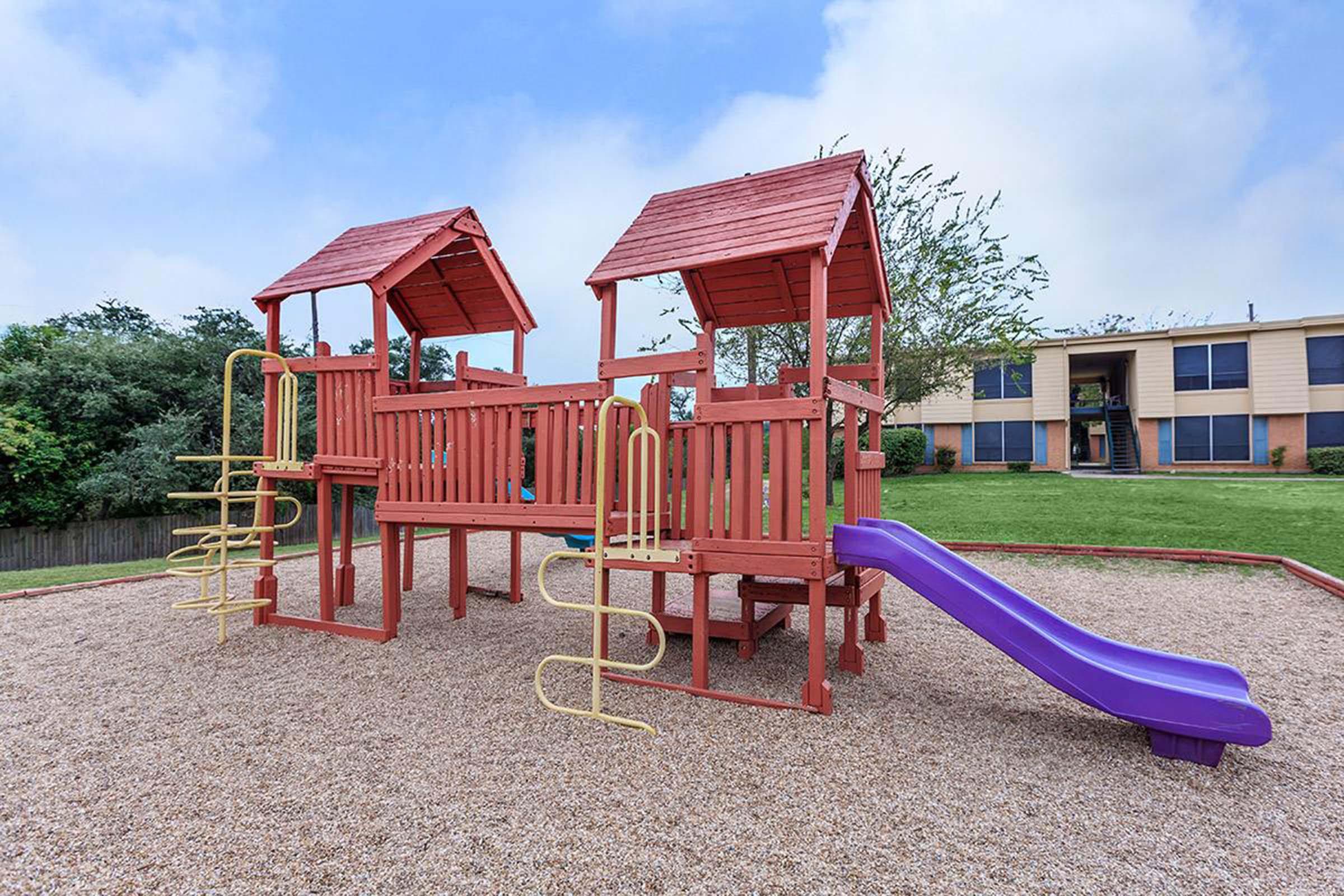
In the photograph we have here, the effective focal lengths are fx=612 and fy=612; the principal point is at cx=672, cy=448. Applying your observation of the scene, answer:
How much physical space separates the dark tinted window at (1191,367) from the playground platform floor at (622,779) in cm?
2213

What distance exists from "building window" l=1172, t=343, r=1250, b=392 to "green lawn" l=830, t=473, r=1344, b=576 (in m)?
5.78

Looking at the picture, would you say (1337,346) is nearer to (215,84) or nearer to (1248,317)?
(1248,317)

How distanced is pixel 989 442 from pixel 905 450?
12.1 feet

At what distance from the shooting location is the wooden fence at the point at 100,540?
15031 mm

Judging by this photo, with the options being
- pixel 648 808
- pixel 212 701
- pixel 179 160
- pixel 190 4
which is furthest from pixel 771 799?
pixel 179 160

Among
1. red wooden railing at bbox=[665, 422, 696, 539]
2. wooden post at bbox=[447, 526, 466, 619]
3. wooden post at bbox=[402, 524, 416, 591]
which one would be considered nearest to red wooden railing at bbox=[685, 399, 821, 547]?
red wooden railing at bbox=[665, 422, 696, 539]

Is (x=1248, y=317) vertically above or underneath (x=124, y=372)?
above

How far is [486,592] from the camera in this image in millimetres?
7328

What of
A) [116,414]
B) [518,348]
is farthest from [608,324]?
[116,414]

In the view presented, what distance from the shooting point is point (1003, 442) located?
81.3 feet

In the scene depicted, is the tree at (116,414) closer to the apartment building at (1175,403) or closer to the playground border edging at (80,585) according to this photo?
the playground border edging at (80,585)

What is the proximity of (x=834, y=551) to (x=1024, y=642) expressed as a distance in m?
1.20

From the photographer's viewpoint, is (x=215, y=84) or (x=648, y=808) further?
(x=215, y=84)

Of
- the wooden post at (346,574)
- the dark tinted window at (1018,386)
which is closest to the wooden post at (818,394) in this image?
the wooden post at (346,574)
